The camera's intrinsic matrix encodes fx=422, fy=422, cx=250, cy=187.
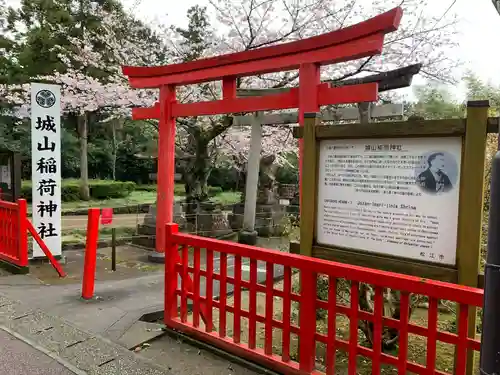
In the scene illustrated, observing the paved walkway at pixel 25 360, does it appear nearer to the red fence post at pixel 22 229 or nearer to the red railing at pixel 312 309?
the red railing at pixel 312 309

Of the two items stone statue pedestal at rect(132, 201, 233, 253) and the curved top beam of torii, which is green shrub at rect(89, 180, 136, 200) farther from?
the curved top beam of torii

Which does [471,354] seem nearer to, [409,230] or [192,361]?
[409,230]

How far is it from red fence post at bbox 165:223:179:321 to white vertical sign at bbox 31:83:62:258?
438 centimetres

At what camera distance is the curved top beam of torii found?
533 cm

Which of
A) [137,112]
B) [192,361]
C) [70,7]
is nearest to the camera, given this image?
[192,361]

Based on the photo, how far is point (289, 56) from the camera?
626 centimetres

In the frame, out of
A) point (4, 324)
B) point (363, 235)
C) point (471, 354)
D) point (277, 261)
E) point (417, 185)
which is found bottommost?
point (4, 324)

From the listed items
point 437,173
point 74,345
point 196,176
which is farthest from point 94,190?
point 437,173

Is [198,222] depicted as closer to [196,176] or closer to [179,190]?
[196,176]

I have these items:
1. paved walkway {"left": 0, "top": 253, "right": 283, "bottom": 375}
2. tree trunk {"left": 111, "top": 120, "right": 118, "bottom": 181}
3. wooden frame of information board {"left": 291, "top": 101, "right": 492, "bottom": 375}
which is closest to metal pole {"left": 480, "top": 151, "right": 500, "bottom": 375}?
A: wooden frame of information board {"left": 291, "top": 101, "right": 492, "bottom": 375}

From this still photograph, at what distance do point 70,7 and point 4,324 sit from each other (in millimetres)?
17949

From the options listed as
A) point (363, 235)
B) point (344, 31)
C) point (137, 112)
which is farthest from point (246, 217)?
point (363, 235)

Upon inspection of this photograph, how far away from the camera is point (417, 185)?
111 inches

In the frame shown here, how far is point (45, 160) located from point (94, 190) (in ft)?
55.8
